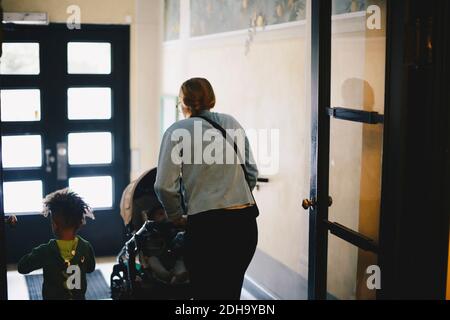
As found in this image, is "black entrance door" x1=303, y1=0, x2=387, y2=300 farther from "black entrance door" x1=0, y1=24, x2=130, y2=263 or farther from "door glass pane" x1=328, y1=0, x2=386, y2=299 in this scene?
"black entrance door" x1=0, y1=24, x2=130, y2=263

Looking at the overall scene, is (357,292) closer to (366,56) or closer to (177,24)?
(366,56)

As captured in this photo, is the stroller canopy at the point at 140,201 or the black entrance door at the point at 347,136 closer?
the black entrance door at the point at 347,136

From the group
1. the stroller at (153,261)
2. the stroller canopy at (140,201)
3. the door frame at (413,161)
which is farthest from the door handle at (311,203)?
the stroller canopy at (140,201)

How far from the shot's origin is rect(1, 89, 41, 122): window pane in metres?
5.48

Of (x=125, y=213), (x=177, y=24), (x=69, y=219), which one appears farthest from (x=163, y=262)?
(x=177, y=24)

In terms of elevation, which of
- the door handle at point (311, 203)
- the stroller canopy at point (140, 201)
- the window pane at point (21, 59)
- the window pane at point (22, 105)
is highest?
the window pane at point (21, 59)

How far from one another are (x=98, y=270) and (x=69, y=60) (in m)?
1.77

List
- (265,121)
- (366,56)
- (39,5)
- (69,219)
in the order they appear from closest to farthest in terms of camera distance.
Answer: (366,56) → (69,219) → (265,121) → (39,5)

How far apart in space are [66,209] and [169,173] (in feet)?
2.10

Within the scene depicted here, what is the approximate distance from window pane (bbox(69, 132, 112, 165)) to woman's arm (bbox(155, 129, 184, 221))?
2971mm

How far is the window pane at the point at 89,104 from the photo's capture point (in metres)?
5.58

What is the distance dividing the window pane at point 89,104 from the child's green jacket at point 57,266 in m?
2.69

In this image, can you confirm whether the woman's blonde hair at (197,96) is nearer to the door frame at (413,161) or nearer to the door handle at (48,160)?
the door frame at (413,161)
